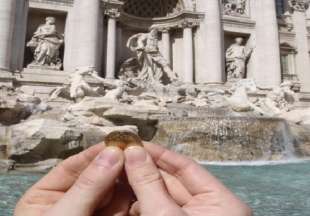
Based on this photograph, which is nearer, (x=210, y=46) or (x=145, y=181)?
(x=145, y=181)

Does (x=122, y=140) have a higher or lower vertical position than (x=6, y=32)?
lower

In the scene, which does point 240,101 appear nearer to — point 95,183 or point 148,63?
point 148,63

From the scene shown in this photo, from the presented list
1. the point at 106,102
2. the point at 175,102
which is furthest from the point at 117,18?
the point at 106,102

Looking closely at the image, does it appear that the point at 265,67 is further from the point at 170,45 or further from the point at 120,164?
the point at 120,164

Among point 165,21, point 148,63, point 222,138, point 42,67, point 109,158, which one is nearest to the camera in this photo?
point 109,158

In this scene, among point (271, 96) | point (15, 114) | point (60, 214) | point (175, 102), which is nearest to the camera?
point (60, 214)

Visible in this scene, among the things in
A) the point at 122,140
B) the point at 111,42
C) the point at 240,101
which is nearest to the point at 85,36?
the point at 111,42
